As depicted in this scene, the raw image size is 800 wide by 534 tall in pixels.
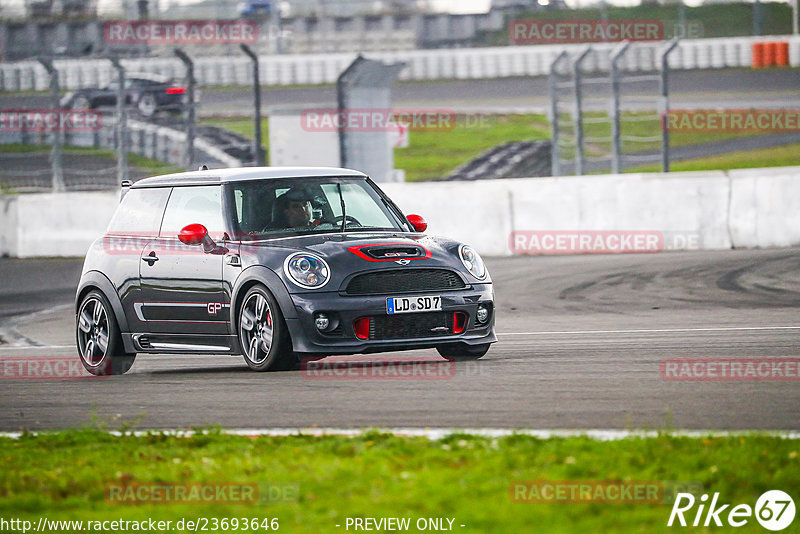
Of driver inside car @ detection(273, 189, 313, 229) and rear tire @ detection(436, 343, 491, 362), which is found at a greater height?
driver inside car @ detection(273, 189, 313, 229)

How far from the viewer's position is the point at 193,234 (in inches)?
389

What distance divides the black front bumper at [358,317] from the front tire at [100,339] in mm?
2027

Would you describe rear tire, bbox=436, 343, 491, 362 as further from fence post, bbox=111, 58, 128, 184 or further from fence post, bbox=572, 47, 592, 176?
fence post, bbox=111, 58, 128, 184

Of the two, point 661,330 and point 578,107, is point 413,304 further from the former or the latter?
point 578,107

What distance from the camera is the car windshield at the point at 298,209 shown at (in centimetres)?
1001

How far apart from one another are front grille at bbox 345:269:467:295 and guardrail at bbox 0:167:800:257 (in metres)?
9.07

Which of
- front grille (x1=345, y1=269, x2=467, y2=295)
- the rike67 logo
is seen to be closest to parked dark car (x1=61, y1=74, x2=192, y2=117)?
front grille (x1=345, y1=269, x2=467, y2=295)

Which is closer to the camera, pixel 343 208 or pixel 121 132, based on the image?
pixel 343 208

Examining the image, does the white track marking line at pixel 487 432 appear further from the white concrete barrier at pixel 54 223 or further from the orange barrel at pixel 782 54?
the orange barrel at pixel 782 54

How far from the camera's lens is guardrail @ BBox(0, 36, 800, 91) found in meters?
41.9

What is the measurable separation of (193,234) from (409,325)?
1.70 m

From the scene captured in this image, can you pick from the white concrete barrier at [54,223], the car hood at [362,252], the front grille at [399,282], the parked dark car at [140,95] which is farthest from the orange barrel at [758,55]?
the front grille at [399,282]

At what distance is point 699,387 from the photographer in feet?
26.5

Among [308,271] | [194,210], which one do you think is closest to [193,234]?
[194,210]
